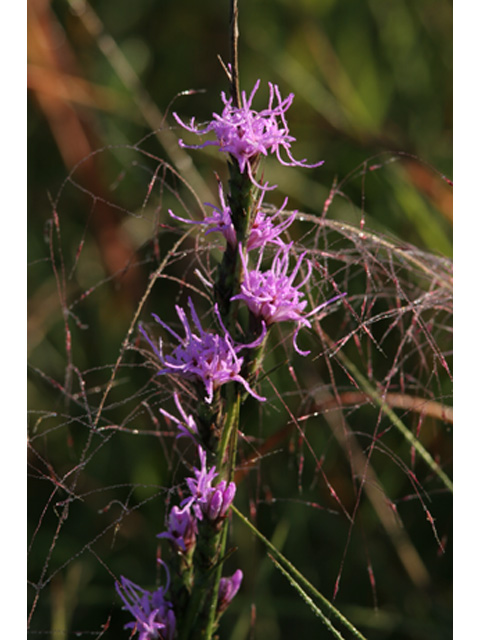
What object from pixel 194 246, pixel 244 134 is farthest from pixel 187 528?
pixel 194 246

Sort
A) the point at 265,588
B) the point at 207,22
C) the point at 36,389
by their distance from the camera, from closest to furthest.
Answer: the point at 265,588, the point at 36,389, the point at 207,22

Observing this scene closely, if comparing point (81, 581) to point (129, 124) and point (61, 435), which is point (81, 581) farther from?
point (129, 124)

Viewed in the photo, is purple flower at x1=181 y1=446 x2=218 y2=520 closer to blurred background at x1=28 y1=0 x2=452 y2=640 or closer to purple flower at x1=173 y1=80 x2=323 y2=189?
purple flower at x1=173 y1=80 x2=323 y2=189

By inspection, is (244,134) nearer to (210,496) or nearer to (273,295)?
(273,295)

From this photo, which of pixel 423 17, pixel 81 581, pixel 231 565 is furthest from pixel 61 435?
pixel 423 17

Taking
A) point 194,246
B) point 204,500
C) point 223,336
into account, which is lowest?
point 204,500

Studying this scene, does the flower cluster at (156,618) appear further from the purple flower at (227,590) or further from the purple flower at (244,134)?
the purple flower at (244,134)

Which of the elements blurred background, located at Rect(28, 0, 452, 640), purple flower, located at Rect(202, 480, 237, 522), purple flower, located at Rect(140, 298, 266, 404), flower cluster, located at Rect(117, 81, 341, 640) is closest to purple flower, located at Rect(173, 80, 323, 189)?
flower cluster, located at Rect(117, 81, 341, 640)
